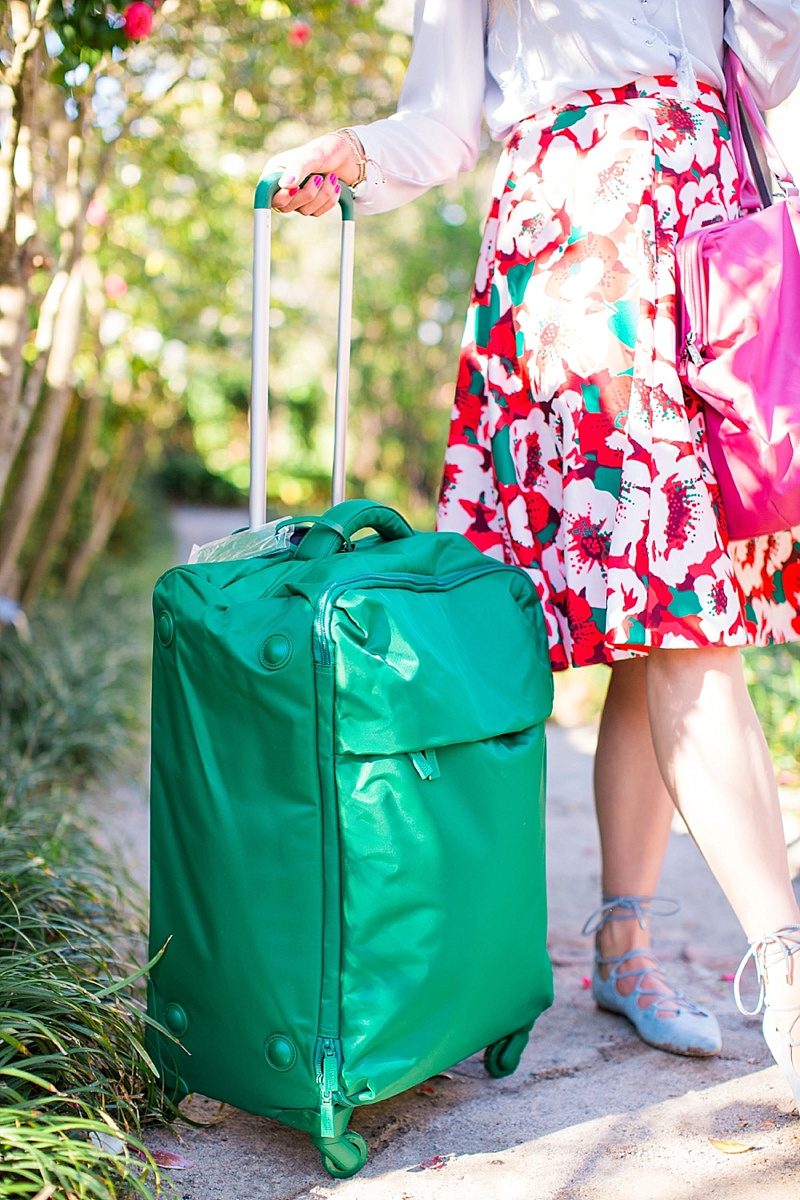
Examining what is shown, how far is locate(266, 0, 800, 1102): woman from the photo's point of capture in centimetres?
152

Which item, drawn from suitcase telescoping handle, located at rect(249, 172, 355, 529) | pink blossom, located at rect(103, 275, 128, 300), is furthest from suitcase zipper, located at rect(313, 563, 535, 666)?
pink blossom, located at rect(103, 275, 128, 300)

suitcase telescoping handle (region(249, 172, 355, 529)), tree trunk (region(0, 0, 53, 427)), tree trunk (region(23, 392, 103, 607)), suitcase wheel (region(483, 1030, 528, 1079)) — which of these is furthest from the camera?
tree trunk (region(23, 392, 103, 607))

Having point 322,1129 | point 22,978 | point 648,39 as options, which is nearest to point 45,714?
point 22,978

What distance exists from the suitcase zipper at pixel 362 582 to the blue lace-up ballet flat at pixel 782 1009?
0.59 metres

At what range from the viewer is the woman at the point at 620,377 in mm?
1517

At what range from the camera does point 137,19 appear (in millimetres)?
1978

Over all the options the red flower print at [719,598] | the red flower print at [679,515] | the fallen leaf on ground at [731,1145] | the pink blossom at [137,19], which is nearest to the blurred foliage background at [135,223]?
the pink blossom at [137,19]

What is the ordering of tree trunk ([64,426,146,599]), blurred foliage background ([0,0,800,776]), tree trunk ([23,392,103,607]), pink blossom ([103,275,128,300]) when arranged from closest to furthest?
blurred foliage background ([0,0,800,776]), pink blossom ([103,275,128,300]), tree trunk ([23,392,103,607]), tree trunk ([64,426,146,599])

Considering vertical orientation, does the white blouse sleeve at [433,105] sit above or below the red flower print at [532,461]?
above

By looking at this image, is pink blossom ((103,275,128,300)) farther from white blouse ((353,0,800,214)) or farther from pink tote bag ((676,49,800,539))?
pink tote bag ((676,49,800,539))

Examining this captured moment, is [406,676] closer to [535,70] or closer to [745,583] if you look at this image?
[745,583]

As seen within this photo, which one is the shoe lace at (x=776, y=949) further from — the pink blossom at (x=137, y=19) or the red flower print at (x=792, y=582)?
the pink blossom at (x=137, y=19)

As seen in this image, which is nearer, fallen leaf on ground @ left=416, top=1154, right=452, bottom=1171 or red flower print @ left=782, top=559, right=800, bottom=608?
fallen leaf on ground @ left=416, top=1154, right=452, bottom=1171

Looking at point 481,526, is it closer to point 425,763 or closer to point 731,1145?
point 425,763
